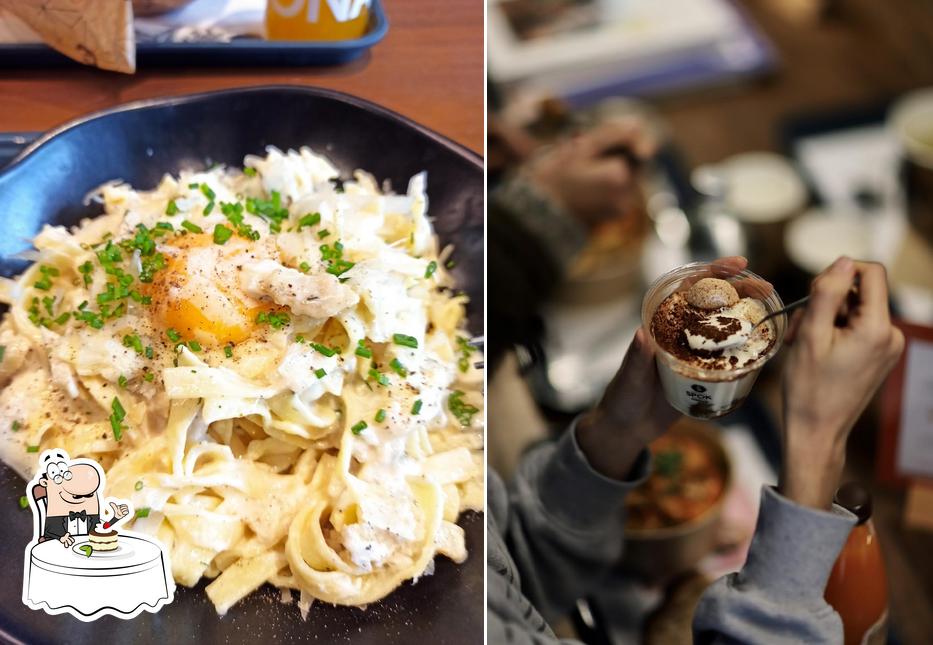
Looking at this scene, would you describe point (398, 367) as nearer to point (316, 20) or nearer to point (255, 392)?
point (255, 392)

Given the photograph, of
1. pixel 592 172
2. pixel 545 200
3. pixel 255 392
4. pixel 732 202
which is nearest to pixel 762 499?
pixel 255 392

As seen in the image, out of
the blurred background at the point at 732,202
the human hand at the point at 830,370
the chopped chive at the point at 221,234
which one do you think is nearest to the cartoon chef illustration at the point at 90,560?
the chopped chive at the point at 221,234

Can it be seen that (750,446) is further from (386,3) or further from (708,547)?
(386,3)

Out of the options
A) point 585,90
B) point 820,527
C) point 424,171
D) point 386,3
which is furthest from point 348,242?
point 585,90

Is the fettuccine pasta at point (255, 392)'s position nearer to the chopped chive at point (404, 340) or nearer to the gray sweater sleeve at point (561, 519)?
the chopped chive at point (404, 340)

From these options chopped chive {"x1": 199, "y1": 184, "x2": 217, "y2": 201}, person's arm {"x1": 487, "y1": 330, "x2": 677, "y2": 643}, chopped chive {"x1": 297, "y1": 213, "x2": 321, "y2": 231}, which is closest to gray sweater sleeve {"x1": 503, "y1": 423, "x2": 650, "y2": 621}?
person's arm {"x1": 487, "y1": 330, "x2": 677, "y2": 643}
